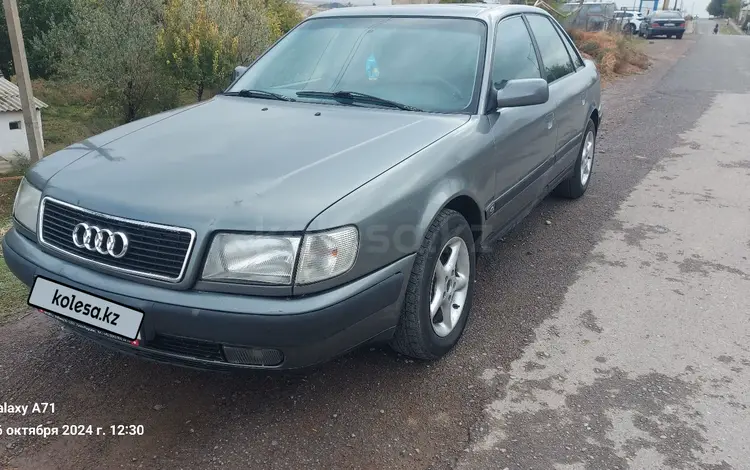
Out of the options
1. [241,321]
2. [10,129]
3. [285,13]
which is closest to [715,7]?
[285,13]

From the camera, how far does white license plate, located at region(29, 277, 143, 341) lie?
2172 mm

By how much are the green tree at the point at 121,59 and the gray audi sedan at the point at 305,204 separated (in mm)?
4206

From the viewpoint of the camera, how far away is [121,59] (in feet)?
23.5

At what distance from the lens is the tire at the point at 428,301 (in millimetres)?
2590

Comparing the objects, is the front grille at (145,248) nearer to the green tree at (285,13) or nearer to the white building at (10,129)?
the white building at (10,129)

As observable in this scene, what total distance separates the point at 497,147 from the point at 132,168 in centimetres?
180

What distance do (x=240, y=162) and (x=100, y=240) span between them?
62 cm

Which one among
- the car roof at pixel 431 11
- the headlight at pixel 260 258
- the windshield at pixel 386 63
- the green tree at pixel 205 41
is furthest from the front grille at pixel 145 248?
the green tree at pixel 205 41

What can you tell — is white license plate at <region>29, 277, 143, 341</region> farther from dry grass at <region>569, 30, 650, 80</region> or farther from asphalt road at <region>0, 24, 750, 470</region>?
A: dry grass at <region>569, 30, 650, 80</region>

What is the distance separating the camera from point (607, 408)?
2.63 meters

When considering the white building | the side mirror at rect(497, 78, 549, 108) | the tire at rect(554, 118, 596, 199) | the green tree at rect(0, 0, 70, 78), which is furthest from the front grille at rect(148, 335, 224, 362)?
the green tree at rect(0, 0, 70, 78)

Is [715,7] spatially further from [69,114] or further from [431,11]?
[431,11]

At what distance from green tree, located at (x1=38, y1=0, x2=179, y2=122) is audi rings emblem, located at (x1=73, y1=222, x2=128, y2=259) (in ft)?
18.2

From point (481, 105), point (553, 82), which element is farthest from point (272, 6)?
point (481, 105)
